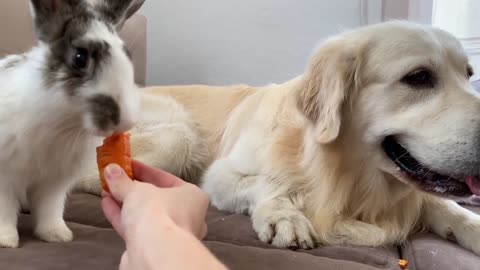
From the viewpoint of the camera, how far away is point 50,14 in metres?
1.10

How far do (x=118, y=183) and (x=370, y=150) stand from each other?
2.41 feet

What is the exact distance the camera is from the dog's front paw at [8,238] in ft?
3.65

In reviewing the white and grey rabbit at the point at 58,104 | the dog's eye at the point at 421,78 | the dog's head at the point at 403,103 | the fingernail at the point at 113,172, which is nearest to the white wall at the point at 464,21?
the dog's head at the point at 403,103

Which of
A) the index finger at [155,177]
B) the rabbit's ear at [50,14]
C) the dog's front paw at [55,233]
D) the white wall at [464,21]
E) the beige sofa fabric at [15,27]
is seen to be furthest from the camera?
the white wall at [464,21]

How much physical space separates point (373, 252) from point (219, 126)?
3.10 feet

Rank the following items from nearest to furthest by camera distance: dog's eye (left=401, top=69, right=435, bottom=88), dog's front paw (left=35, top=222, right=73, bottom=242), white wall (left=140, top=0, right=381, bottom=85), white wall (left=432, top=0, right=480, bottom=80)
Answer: dog's front paw (left=35, top=222, right=73, bottom=242) → dog's eye (left=401, top=69, right=435, bottom=88) → white wall (left=432, top=0, right=480, bottom=80) → white wall (left=140, top=0, right=381, bottom=85)

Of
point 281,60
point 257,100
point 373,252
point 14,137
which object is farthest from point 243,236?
point 281,60

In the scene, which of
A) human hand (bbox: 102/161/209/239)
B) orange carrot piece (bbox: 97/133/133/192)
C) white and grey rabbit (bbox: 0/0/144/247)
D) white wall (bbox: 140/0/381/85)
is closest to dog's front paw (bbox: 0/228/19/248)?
white and grey rabbit (bbox: 0/0/144/247)

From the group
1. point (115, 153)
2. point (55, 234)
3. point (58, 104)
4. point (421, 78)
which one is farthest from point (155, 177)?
point (421, 78)

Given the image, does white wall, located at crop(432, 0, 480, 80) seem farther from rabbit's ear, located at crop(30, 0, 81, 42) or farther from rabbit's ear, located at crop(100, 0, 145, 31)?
rabbit's ear, located at crop(30, 0, 81, 42)

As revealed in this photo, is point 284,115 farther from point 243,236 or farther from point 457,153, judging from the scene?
point 457,153

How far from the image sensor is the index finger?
959 mm

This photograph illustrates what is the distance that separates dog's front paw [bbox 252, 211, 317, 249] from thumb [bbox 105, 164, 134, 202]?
552 millimetres

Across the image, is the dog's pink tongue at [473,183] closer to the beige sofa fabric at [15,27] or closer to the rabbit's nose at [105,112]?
the rabbit's nose at [105,112]
